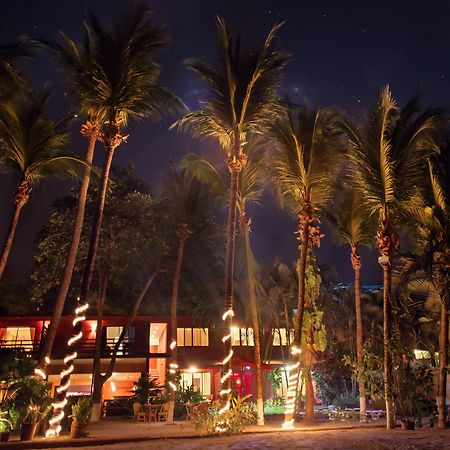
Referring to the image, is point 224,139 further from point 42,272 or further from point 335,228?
point 42,272

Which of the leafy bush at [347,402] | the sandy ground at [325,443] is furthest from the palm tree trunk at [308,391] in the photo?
the leafy bush at [347,402]

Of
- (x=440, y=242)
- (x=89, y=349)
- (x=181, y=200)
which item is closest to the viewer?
(x=440, y=242)

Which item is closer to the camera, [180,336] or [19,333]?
[19,333]

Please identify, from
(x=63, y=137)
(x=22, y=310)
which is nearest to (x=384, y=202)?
(x=63, y=137)

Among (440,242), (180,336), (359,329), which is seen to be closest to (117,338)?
(180,336)

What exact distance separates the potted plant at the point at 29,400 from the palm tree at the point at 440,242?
10729 mm

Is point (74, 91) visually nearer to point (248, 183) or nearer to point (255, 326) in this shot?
point (248, 183)

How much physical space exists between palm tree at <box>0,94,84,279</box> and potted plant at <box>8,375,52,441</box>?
9.90 ft

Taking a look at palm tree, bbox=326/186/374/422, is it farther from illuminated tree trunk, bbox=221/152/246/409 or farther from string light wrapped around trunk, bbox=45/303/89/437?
string light wrapped around trunk, bbox=45/303/89/437

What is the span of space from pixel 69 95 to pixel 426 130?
10496 millimetres

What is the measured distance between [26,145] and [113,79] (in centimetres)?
304

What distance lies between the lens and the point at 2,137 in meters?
13.1

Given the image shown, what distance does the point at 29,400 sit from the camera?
12.3 meters

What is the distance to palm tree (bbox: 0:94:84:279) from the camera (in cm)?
1314
